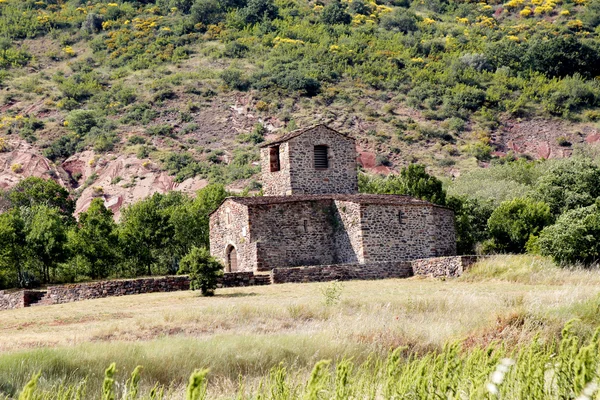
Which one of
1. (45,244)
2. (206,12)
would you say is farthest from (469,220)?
(206,12)

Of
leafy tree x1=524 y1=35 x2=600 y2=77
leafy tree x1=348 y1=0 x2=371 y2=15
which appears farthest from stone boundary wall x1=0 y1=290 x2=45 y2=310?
leafy tree x1=348 y1=0 x2=371 y2=15

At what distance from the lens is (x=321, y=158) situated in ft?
139

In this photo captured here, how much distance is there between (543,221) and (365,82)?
172ft

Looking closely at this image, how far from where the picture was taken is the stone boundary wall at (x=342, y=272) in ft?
108

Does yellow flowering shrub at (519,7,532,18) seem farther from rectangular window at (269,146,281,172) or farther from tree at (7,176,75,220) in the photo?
rectangular window at (269,146,281,172)

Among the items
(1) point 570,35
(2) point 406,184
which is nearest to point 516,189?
(2) point 406,184

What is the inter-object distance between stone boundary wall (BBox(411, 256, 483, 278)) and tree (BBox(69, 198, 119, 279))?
20.0 m

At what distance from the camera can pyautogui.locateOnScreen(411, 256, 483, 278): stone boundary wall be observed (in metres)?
32.3

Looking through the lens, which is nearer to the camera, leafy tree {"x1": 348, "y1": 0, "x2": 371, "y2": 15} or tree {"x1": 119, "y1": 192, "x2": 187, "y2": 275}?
tree {"x1": 119, "y1": 192, "x2": 187, "y2": 275}

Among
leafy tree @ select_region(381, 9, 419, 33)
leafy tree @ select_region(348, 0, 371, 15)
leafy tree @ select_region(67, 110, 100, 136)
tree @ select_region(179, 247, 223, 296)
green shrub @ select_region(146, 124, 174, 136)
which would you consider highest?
leafy tree @ select_region(348, 0, 371, 15)

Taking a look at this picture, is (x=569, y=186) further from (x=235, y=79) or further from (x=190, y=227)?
(x=235, y=79)

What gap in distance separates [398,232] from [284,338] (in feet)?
76.5

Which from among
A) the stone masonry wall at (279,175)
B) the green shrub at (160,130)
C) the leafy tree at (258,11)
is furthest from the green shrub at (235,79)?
the stone masonry wall at (279,175)

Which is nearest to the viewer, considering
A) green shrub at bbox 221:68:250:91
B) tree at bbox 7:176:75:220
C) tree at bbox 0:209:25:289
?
tree at bbox 0:209:25:289
